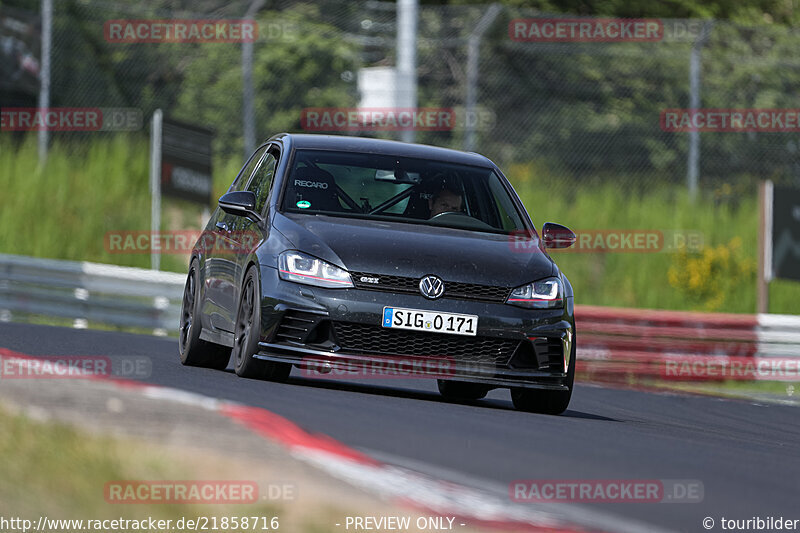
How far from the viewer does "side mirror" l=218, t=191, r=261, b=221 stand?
10.3m

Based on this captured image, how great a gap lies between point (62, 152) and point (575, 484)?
2021 cm

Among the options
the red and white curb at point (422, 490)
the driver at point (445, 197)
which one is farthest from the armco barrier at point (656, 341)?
the red and white curb at point (422, 490)

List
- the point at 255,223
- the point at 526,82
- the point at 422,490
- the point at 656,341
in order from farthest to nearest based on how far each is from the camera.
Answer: the point at 526,82, the point at 656,341, the point at 255,223, the point at 422,490

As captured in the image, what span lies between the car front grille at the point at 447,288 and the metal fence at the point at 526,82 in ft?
45.2

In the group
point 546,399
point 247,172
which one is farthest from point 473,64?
point 546,399

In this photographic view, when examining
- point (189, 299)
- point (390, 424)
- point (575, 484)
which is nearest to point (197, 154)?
point (189, 299)

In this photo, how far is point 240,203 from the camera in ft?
33.9

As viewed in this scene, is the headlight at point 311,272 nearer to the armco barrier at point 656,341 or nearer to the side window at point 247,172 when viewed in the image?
the side window at point 247,172

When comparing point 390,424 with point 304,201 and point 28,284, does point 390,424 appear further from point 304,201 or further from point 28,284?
point 28,284

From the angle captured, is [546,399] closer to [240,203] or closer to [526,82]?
[240,203]

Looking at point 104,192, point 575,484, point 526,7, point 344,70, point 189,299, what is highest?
point 526,7

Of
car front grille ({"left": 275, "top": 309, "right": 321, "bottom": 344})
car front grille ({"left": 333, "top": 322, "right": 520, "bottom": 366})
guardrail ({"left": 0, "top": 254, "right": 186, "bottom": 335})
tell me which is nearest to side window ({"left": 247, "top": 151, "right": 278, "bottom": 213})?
car front grille ({"left": 275, "top": 309, "right": 321, "bottom": 344})

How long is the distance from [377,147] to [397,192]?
0.48 m

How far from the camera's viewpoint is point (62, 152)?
25.6m
